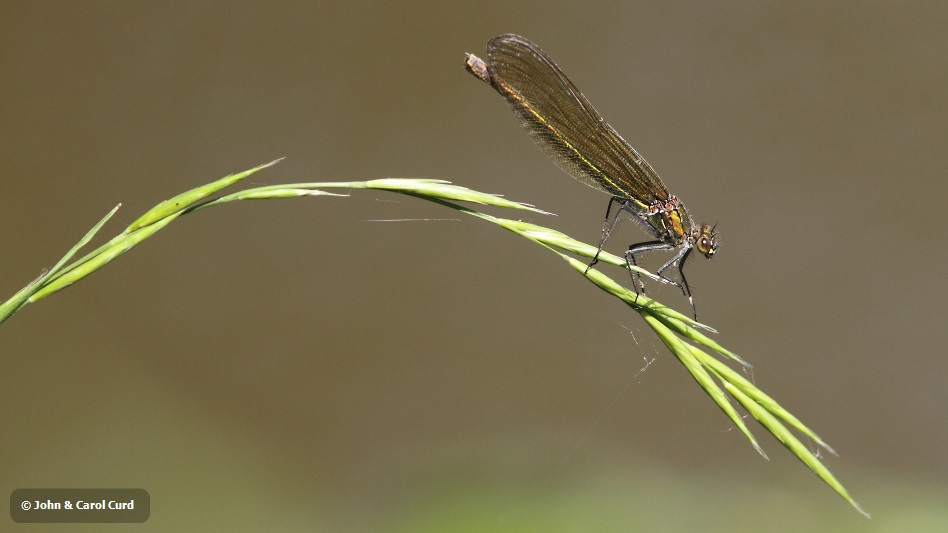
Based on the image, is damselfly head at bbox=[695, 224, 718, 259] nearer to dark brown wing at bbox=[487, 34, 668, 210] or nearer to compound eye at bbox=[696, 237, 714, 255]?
compound eye at bbox=[696, 237, 714, 255]

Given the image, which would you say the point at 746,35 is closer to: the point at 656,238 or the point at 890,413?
the point at 890,413

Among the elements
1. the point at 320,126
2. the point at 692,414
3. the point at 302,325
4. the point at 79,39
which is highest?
the point at 79,39

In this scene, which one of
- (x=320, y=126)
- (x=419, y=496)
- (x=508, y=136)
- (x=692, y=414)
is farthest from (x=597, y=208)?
(x=419, y=496)

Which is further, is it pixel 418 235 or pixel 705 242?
pixel 418 235

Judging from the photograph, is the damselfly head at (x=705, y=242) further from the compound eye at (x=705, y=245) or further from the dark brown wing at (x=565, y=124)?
the dark brown wing at (x=565, y=124)

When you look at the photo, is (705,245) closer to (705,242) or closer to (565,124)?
(705,242)

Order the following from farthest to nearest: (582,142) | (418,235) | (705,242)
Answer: (418,235), (582,142), (705,242)

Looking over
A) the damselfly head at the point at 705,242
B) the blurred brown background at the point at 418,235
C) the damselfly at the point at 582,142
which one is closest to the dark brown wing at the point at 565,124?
the damselfly at the point at 582,142

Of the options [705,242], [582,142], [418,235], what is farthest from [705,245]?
[418,235]
